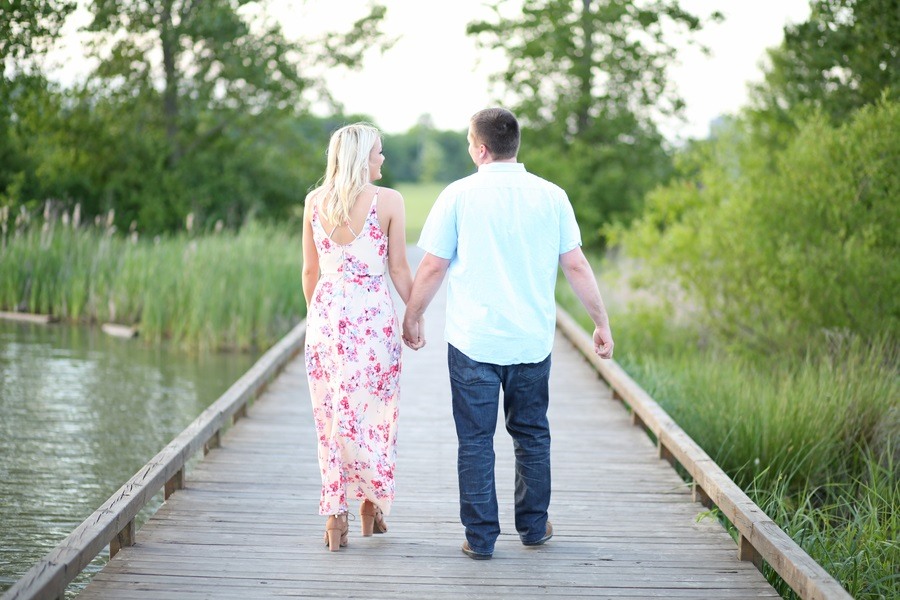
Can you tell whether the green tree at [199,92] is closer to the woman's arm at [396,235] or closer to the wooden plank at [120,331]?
the wooden plank at [120,331]

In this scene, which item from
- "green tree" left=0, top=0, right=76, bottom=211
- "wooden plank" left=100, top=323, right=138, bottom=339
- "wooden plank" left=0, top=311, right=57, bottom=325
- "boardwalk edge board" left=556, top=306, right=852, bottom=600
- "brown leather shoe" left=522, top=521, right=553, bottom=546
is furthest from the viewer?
"wooden plank" left=0, top=311, right=57, bottom=325

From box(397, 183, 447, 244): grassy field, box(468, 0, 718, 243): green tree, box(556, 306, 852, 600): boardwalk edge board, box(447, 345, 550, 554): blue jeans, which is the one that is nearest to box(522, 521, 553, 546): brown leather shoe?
box(447, 345, 550, 554): blue jeans

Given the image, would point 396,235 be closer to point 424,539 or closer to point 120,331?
point 424,539

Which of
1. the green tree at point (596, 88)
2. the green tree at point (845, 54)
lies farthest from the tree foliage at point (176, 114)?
the green tree at point (845, 54)

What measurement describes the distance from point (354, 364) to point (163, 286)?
852cm

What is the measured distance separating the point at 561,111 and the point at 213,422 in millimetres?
19584

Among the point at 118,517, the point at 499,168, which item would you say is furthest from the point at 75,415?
the point at 499,168

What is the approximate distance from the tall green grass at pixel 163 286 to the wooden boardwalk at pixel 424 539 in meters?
5.14

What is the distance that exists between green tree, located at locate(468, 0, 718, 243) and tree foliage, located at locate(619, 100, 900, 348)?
1268 centimetres

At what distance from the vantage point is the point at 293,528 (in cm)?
482

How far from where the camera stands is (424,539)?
185 inches

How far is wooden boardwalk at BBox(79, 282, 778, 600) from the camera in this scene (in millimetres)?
4059

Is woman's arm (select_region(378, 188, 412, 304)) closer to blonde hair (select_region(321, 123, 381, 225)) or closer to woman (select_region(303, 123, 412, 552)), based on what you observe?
woman (select_region(303, 123, 412, 552))

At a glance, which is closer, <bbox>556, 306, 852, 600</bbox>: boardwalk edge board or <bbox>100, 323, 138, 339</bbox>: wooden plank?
<bbox>556, 306, 852, 600</bbox>: boardwalk edge board
